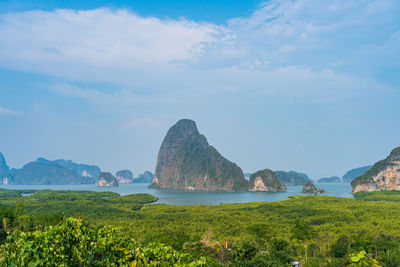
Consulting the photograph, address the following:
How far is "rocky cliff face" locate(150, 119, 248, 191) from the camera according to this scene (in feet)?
515

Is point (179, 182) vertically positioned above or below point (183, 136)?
below

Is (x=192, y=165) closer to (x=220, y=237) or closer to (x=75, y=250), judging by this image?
(x=220, y=237)

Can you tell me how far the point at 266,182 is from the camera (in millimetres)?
140500

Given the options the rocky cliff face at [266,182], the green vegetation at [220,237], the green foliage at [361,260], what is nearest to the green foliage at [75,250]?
the green vegetation at [220,237]

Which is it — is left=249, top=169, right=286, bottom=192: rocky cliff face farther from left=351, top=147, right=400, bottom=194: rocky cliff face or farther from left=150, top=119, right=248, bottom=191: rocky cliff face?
left=351, top=147, right=400, bottom=194: rocky cliff face

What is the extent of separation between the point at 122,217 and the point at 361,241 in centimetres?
4140

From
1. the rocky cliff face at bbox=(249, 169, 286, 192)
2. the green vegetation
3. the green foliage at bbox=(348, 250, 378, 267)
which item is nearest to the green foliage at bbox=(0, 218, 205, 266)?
the green vegetation

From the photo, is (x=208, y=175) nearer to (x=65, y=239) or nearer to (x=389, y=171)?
(x=389, y=171)

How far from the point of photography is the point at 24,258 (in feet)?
15.0

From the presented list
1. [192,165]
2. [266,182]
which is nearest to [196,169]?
[192,165]

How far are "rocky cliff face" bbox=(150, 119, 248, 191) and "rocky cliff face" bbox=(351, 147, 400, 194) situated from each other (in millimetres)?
56379

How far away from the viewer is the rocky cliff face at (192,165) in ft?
515

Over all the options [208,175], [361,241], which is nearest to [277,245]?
[361,241]

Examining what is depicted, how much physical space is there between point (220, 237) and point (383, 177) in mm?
103304
